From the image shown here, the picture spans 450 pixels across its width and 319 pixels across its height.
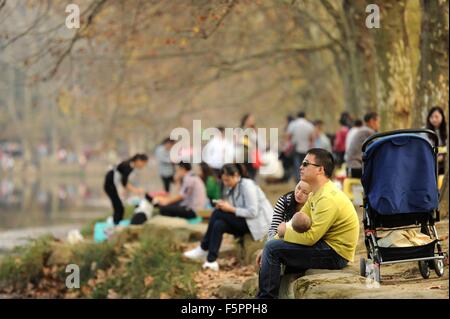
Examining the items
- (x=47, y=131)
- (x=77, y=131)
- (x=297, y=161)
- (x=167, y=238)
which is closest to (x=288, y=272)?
(x=167, y=238)

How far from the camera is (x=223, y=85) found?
52938 mm

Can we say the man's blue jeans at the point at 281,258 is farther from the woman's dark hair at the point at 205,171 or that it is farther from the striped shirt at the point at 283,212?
the woman's dark hair at the point at 205,171

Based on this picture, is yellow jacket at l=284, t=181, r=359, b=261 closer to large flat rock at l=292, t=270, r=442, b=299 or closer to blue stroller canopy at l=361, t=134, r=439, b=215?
large flat rock at l=292, t=270, r=442, b=299

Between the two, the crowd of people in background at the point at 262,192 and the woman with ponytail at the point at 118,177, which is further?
the woman with ponytail at the point at 118,177

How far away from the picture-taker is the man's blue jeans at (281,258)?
948 cm

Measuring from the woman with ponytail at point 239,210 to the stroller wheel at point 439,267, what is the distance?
11.7 ft

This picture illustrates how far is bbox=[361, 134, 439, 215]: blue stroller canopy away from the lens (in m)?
9.71

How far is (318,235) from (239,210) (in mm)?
4118

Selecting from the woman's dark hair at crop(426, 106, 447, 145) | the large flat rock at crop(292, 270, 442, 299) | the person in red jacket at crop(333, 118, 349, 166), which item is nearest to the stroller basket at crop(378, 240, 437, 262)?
the large flat rock at crop(292, 270, 442, 299)

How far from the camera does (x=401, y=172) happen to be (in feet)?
31.9

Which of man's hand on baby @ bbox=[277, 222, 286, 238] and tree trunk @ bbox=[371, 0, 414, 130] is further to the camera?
tree trunk @ bbox=[371, 0, 414, 130]

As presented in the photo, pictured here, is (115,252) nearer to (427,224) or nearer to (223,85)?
(427,224)

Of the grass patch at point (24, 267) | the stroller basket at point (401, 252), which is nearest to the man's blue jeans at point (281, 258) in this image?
the stroller basket at point (401, 252)

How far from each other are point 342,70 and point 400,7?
38.9 ft
